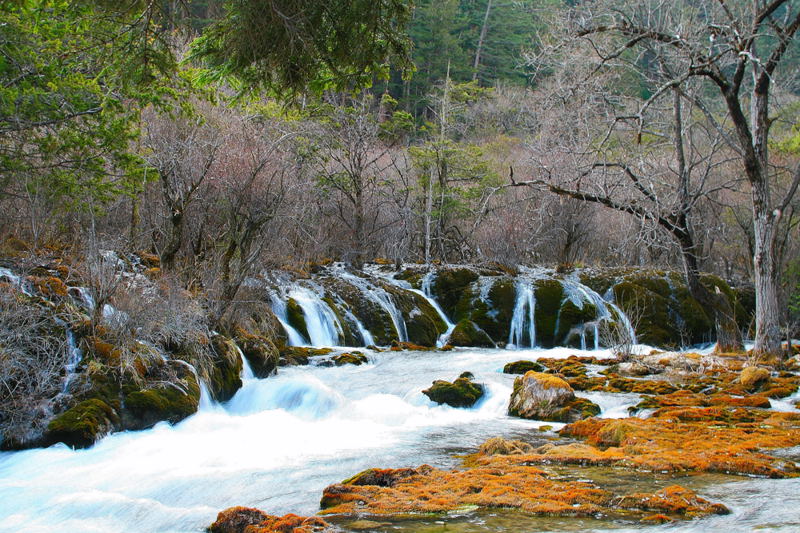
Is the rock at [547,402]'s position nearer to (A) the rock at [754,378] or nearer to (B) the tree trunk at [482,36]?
(A) the rock at [754,378]

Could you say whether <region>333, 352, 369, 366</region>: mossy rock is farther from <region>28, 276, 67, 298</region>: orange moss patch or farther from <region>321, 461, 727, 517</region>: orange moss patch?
<region>321, 461, 727, 517</region>: orange moss patch

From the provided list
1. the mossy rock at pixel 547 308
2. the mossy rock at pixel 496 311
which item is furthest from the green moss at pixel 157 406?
the mossy rock at pixel 547 308

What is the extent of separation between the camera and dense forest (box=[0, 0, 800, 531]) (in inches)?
289

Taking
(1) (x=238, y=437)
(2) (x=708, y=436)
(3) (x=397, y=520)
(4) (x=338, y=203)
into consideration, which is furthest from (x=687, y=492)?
(4) (x=338, y=203)

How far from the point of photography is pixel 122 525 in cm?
615

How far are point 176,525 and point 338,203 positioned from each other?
65.6 feet

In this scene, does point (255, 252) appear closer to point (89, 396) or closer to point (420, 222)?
point (89, 396)

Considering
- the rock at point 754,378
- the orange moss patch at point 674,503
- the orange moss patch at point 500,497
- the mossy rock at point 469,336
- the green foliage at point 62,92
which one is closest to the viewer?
the orange moss patch at point 674,503

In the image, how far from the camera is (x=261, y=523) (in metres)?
5.32

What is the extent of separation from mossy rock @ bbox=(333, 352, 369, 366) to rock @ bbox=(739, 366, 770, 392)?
25.3 ft

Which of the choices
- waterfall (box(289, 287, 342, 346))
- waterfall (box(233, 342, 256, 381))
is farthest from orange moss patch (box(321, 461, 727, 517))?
waterfall (box(289, 287, 342, 346))

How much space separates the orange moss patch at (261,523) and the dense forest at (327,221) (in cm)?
6

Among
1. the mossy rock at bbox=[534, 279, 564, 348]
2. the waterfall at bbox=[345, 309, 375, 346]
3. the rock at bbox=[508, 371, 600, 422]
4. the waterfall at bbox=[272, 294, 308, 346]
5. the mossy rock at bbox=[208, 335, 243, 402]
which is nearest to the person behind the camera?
the rock at bbox=[508, 371, 600, 422]

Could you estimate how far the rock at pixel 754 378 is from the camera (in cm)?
1170
